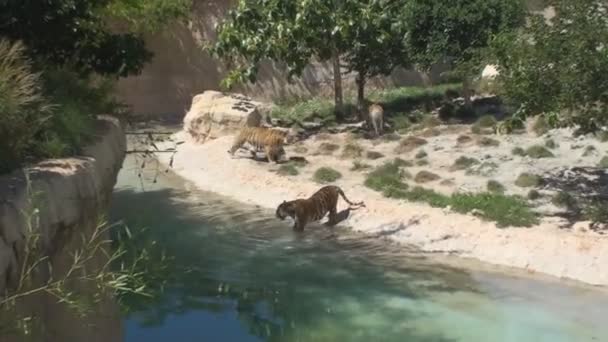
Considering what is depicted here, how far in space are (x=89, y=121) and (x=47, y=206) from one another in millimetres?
3235

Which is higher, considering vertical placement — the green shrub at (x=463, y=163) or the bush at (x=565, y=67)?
the bush at (x=565, y=67)

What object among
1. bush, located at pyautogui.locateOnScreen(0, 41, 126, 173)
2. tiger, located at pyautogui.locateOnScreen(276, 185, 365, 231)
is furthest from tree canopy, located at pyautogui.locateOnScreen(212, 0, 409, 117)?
bush, located at pyautogui.locateOnScreen(0, 41, 126, 173)

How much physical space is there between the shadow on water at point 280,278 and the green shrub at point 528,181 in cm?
330

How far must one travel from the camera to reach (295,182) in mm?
16250

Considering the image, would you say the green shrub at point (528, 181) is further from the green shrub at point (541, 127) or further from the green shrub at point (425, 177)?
the green shrub at point (541, 127)

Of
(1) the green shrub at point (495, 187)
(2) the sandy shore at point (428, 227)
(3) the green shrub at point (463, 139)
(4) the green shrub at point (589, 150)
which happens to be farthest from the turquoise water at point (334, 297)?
(4) the green shrub at point (589, 150)

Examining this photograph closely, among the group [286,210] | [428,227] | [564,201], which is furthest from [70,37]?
[564,201]


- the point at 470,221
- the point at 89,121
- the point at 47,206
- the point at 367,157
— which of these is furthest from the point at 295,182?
the point at 47,206

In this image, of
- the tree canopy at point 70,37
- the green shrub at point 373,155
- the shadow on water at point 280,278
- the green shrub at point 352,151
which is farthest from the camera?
the green shrub at point 352,151

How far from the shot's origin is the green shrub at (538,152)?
1689 cm

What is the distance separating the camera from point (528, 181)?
14977 millimetres

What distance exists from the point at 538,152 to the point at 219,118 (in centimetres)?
719

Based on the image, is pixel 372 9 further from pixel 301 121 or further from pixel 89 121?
pixel 89 121

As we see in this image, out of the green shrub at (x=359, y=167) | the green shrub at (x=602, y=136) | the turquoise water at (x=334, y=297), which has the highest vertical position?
the green shrub at (x=602, y=136)
